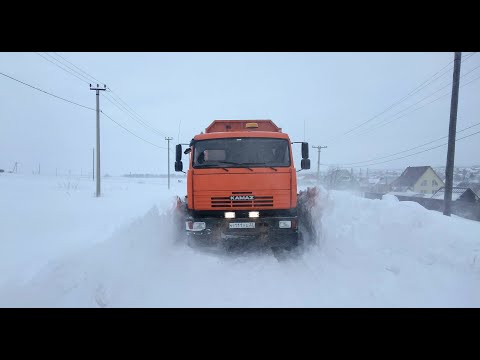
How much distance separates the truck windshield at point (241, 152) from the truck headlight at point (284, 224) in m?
1.19

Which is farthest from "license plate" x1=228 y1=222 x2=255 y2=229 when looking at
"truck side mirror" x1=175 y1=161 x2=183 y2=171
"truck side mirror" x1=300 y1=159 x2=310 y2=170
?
"truck side mirror" x1=175 y1=161 x2=183 y2=171

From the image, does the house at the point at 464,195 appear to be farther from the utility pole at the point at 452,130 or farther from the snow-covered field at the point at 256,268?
the snow-covered field at the point at 256,268

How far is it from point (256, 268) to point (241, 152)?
8.08ft

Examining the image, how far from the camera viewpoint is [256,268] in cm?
507

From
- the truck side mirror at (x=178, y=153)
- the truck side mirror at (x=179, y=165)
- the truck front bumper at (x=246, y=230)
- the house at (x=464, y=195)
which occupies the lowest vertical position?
the house at (x=464, y=195)

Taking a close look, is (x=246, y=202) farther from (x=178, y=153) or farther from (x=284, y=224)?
(x=178, y=153)

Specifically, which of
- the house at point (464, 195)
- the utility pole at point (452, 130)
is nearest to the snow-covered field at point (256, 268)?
the utility pole at point (452, 130)

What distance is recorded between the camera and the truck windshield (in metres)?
6.05

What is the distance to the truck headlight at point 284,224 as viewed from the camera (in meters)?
5.75

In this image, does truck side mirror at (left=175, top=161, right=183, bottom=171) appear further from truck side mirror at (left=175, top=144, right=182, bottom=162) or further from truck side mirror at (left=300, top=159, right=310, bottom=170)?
truck side mirror at (left=300, top=159, right=310, bottom=170)

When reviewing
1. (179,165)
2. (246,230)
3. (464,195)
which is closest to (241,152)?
(246,230)
